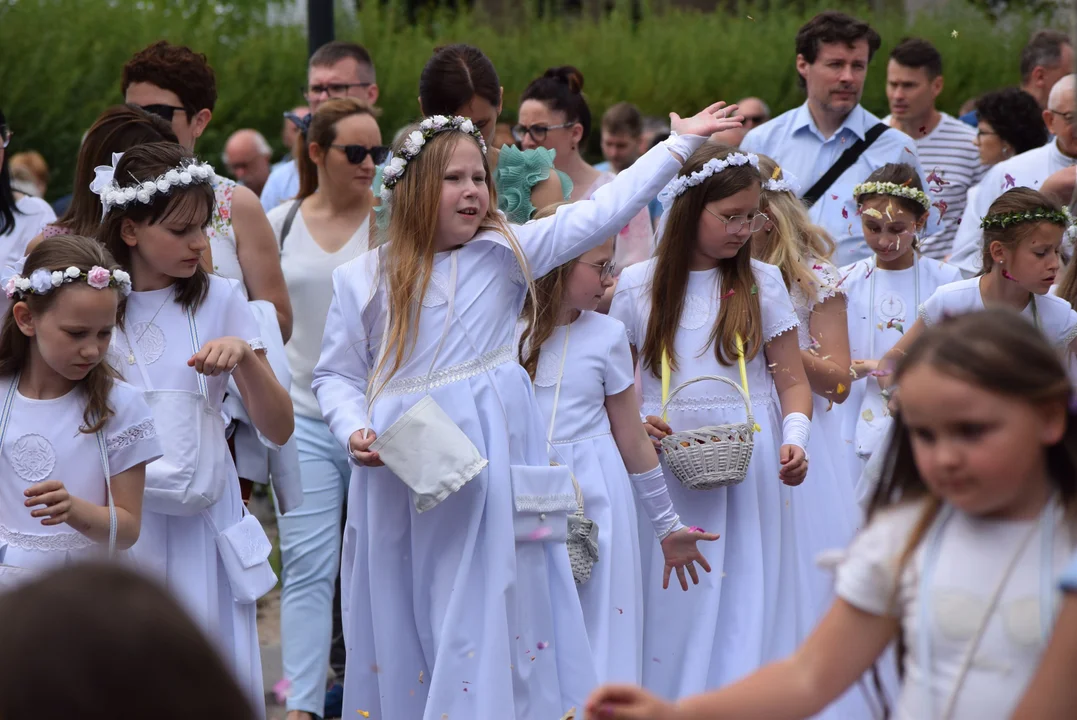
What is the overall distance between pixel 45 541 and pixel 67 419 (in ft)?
1.13

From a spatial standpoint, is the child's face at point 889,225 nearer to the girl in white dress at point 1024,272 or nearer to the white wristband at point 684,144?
the girl in white dress at point 1024,272

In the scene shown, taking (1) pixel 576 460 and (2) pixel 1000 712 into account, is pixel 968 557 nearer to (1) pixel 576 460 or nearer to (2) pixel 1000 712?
(2) pixel 1000 712

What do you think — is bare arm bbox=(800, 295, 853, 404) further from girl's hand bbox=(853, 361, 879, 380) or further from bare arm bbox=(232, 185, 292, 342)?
bare arm bbox=(232, 185, 292, 342)

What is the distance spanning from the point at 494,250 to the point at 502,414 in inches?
20.3

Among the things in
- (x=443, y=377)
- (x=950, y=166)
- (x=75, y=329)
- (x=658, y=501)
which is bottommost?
(x=658, y=501)

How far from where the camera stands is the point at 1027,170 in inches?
285

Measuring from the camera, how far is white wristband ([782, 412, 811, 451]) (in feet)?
17.2

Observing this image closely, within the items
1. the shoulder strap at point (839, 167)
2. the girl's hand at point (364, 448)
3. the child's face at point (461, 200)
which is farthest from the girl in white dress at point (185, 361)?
the shoulder strap at point (839, 167)

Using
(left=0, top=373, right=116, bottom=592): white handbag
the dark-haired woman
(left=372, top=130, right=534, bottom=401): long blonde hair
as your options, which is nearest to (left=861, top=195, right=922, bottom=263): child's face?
the dark-haired woman

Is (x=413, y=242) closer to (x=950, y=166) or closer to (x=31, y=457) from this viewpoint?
(x=31, y=457)

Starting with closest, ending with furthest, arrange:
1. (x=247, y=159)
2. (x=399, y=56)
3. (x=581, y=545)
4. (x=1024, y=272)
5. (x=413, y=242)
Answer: (x=413, y=242), (x=581, y=545), (x=1024, y=272), (x=247, y=159), (x=399, y=56)

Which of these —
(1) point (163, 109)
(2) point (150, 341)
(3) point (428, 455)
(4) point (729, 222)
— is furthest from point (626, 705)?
(1) point (163, 109)

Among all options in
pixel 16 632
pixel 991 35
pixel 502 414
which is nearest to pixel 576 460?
pixel 502 414

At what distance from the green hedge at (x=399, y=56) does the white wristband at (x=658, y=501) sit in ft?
28.9
